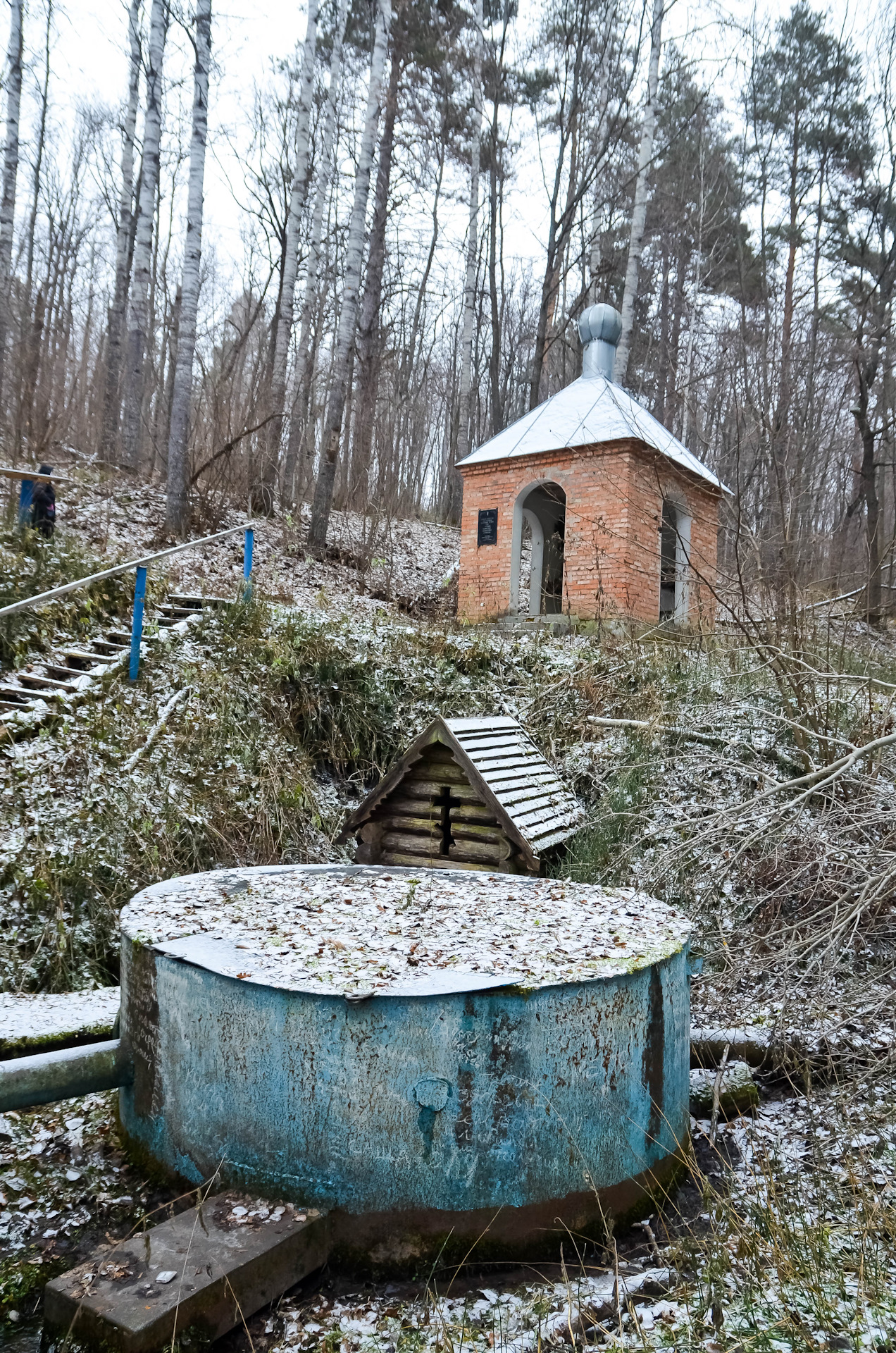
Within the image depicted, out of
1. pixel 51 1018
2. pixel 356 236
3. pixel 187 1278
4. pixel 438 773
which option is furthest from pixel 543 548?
pixel 187 1278

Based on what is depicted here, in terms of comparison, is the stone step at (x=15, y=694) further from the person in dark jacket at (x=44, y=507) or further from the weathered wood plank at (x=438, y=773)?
the weathered wood plank at (x=438, y=773)

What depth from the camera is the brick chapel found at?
12055 mm

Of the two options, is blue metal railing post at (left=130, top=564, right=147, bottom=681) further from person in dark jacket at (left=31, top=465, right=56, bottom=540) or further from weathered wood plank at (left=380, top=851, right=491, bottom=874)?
weathered wood plank at (left=380, top=851, right=491, bottom=874)

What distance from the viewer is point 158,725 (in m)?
6.98

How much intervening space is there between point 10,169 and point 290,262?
4.93 meters

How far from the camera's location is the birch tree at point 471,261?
60.2 ft

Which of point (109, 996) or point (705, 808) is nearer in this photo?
point (109, 996)

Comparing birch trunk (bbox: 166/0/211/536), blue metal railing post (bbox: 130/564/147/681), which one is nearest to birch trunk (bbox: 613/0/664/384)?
birch trunk (bbox: 166/0/211/536)

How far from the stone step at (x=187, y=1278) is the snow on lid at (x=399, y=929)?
2.33 feet

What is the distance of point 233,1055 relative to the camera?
9.89ft

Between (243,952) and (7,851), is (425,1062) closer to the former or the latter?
(243,952)

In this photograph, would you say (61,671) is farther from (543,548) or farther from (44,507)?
(543,548)

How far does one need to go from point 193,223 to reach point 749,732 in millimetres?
10111

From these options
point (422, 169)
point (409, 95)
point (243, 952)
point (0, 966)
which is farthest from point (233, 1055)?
point (422, 169)
